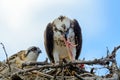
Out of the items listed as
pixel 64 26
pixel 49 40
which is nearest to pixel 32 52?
pixel 49 40

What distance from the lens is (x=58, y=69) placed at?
7852mm

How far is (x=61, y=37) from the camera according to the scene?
11219 millimetres

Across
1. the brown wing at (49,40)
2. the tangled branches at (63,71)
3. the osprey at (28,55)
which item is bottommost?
the tangled branches at (63,71)

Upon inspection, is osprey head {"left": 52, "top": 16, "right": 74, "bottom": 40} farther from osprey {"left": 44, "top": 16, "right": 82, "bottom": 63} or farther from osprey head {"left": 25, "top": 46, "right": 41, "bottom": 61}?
osprey head {"left": 25, "top": 46, "right": 41, "bottom": 61}

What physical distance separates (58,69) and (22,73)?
64cm

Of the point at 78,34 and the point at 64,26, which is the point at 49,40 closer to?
the point at 64,26

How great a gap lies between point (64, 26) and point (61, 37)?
0.35m

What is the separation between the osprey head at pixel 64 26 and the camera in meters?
11.3

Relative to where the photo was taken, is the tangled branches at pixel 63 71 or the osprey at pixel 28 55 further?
the osprey at pixel 28 55

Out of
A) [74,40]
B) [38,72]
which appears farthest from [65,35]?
[38,72]

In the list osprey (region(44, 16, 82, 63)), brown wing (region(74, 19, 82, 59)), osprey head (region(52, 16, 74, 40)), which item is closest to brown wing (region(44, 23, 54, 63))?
osprey (region(44, 16, 82, 63))

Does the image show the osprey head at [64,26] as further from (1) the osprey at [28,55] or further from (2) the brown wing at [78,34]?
(1) the osprey at [28,55]

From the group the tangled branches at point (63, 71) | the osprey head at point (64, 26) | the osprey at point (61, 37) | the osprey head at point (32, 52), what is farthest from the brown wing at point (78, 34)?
the tangled branches at point (63, 71)

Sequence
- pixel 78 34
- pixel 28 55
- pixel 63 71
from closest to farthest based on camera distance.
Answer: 1. pixel 63 71
2. pixel 28 55
3. pixel 78 34
